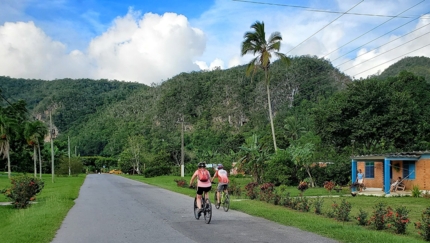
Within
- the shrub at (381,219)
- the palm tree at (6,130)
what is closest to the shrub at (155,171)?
the palm tree at (6,130)

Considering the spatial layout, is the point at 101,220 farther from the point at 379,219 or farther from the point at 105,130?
the point at 105,130

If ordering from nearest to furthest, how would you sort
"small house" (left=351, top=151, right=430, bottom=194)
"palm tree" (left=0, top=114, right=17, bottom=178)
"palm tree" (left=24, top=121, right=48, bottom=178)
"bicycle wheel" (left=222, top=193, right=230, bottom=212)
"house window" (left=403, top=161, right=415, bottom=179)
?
→ "bicycle wheel" (left=222, top=193, right=230, bottom=212)
"small house" (left=351, top=151, right=430, bottom=194)
"house window" (left=403, top=161, right=415, bottom=179)
"palm tree" (left=24, top=121, right=48, bottom=178)
"palm tree" (left=0, top=114, right=17, bottom=178)

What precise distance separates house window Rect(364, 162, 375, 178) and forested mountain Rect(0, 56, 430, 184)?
5.68ft

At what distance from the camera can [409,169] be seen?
27.5 metres

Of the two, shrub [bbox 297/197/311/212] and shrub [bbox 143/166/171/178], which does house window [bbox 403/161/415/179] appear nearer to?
shrub [bbox 297/197/311/212]

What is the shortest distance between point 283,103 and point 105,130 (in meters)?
50.2

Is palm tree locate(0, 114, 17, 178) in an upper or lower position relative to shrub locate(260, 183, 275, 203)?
upper

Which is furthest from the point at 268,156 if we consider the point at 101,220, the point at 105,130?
the point at 105,130

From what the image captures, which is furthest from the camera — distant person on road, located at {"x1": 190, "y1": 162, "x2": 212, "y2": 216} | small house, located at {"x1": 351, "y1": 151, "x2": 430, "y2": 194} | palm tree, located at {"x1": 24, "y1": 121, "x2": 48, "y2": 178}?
palm tree, located at {"x1": 24, "y1": 121, "x2": 48, "y2": 178}

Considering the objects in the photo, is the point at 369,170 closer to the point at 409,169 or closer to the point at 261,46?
the point at 409,169

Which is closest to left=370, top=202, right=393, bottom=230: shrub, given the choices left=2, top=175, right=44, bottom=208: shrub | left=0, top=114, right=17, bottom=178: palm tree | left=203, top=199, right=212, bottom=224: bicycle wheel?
left=203, top=199, right=212, bottom=224: bicycle wheel

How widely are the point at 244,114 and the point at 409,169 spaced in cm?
6918

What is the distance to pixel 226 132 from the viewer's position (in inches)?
3465

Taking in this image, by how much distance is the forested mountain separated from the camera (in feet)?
119
